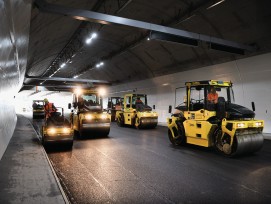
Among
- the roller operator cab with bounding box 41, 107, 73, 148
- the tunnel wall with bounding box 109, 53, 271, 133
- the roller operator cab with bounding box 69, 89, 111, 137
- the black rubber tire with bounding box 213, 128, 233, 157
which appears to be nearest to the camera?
the black rubber tire with bounding box 213, 128, 233, 157

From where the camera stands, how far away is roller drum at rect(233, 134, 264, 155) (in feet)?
22.9

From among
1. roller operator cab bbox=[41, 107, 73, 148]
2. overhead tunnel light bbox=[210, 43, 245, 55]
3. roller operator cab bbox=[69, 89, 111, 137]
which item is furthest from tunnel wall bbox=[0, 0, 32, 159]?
overhead tunnel light bbox=[210, 43, 245, 55]

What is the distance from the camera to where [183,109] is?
909 centimetres

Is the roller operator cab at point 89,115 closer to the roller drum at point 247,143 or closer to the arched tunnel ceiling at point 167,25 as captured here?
the arched tunnel ceiling at point 167,25

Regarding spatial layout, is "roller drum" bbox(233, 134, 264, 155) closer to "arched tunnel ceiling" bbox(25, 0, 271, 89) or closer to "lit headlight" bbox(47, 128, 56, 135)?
"arched tunnel ceiling" bbox(25, 0, 271, 89)

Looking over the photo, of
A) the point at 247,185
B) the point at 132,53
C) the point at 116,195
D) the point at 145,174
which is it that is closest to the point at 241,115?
the point at 247,185

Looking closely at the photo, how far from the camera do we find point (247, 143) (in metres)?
7.17

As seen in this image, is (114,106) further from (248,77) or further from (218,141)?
(218,141)

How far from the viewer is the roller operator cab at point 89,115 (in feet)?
35.1

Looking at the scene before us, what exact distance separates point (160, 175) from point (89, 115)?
20.0ft

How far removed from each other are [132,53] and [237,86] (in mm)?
9357

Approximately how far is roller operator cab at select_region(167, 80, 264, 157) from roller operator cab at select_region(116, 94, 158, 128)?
5.54m

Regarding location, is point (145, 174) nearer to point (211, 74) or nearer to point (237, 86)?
point (237, 86)

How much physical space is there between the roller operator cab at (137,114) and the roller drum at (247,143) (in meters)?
8.02
